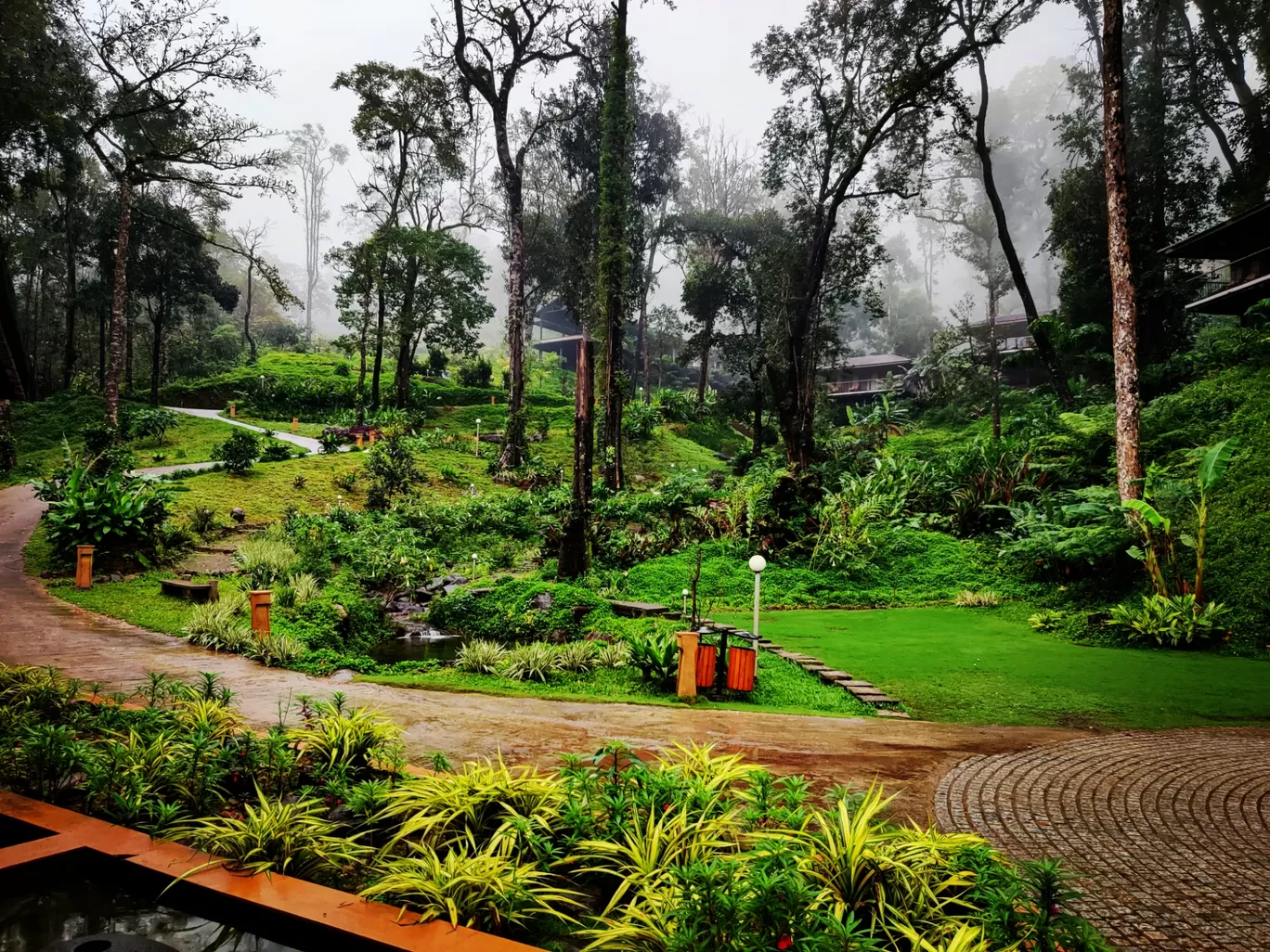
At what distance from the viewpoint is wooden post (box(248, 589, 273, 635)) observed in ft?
23.8

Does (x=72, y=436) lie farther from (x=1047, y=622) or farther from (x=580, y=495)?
(x=1047, y=622)

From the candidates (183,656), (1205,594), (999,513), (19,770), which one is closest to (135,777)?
(19,770)

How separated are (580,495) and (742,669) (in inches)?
213

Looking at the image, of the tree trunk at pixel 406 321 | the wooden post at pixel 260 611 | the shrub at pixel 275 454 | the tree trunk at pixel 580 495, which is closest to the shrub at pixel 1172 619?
the tree trunk at pixel 580 495

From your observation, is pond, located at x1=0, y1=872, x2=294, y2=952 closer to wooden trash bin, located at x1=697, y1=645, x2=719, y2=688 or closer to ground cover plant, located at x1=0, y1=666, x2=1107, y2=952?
ground cover plant, located at x1=0, y1=666, x2=1107, y2=952

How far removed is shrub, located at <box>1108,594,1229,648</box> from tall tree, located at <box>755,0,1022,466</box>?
7.95 m

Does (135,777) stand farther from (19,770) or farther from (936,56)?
(936,56)

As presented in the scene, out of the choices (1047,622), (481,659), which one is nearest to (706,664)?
(481,659)

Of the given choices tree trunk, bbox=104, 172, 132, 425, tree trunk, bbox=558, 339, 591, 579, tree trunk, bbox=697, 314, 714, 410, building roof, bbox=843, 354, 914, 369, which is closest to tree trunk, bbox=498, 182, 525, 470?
tree trunk, bbox=697, 314, 714, 410

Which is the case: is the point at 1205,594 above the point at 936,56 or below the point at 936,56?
below

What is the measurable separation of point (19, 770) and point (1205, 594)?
1068 cm

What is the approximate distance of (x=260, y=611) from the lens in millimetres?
7309

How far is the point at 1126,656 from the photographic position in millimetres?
6926

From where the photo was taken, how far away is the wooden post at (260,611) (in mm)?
7242
